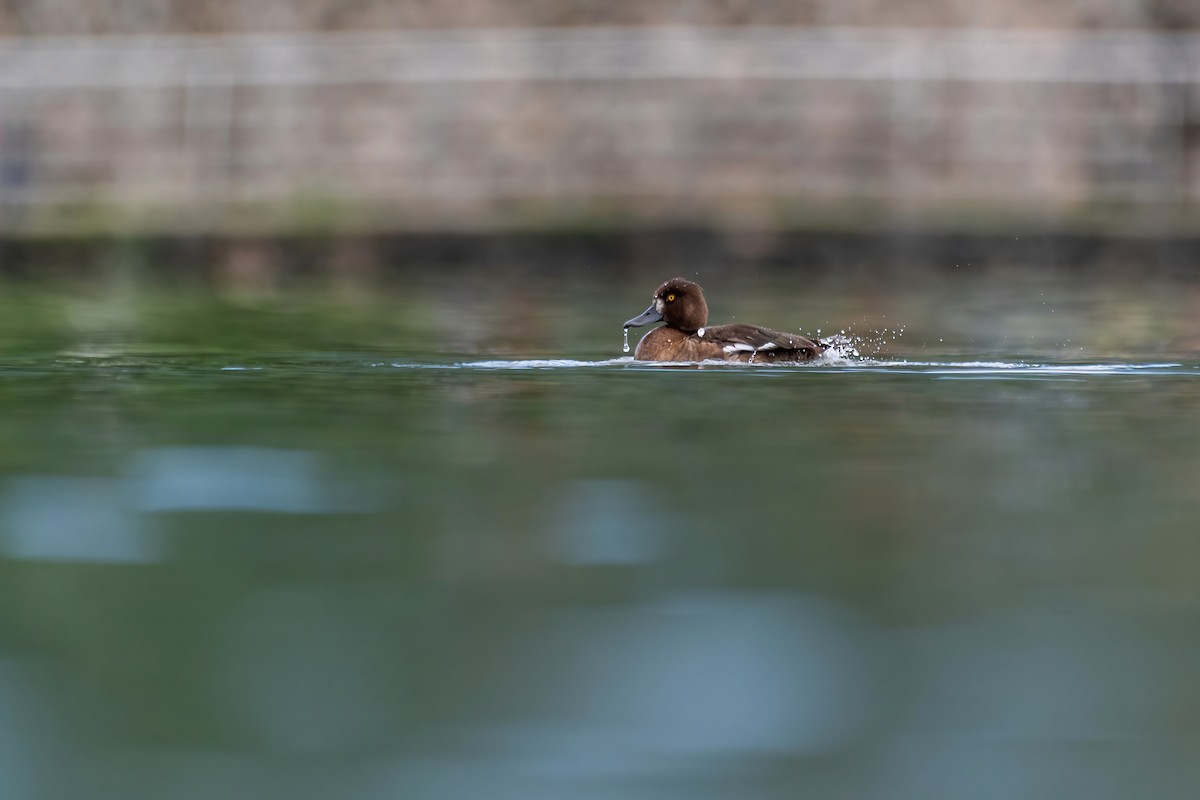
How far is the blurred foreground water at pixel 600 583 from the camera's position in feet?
8.98

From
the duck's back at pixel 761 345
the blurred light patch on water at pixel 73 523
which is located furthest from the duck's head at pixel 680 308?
the blurred light patch on water at pixel 73 523

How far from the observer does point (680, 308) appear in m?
8.91

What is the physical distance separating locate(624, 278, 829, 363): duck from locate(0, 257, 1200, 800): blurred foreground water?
0.80ft

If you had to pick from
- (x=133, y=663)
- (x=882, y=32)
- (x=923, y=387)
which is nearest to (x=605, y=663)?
(x=133, y=663)

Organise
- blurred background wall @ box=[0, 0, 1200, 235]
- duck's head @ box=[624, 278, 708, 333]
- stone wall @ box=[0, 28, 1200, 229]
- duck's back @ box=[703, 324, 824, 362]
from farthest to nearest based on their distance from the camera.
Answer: stone wall @ box=[0, 28, 1200, 229] < blurred background wall @ box=[0, 0, 1200, 235] < duck's head @ box=[624, 278, 708, 333] < duck's back @ box=[703, 324, 824, 362]

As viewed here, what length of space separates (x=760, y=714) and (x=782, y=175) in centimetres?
1894

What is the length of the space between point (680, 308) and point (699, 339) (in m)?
0.43

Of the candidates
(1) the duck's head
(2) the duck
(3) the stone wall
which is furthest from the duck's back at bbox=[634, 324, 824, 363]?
(3) the stone wall

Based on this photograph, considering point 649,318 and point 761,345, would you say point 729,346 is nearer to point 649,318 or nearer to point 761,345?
point 761,345

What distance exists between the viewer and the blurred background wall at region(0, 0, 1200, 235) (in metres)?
18.5

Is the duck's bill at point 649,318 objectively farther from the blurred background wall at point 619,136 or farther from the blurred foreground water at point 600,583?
the blurred background wall at point 619,136

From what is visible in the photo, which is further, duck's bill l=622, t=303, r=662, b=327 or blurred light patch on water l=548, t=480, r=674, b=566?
duck's bill l=622, t=303, r=662, b=327

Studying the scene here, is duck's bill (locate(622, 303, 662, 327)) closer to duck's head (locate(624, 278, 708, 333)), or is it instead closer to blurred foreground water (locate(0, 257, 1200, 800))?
duck's head (locate(624, 278, 708, 333))

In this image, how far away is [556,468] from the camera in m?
5.34
